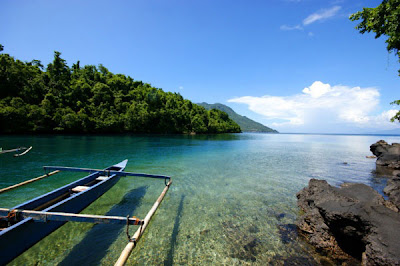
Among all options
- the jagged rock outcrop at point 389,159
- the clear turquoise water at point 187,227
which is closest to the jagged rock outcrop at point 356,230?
the clear turquoise water at point 187,227

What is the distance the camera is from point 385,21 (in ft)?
33.4

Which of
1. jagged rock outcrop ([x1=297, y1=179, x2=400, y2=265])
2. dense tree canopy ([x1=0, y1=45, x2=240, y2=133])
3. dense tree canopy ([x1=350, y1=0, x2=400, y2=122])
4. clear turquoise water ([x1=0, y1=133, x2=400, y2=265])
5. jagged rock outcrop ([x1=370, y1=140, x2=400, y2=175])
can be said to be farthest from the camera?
dense tree canopy ([x1=0, y1=45, x2=240, y2=133])

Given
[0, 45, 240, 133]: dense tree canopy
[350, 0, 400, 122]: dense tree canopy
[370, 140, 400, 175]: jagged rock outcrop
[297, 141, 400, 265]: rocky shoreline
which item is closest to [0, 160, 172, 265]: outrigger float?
[297, 141, 400, 265]: rocky shoreline

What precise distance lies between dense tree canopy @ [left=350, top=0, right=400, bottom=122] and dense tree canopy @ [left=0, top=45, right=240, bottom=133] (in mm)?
64036

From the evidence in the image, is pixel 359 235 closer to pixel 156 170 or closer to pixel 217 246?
pixel 217 246

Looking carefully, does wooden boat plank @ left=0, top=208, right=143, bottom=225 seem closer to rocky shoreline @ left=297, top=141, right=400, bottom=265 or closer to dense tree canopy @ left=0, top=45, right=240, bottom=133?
rocky shoreline @ left=297, top=141, right=400, bottom=265

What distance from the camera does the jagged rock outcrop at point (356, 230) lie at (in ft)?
12.2

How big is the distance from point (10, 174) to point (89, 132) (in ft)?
182

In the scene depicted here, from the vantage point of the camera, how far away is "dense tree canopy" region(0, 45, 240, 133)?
1768 inches

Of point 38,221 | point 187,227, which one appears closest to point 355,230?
point 187,227

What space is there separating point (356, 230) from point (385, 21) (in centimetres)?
1346

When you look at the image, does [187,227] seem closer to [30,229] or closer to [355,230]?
[30,229]

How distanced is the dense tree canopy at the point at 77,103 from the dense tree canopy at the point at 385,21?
64.0 meters

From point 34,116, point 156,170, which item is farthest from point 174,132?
point 156,170
